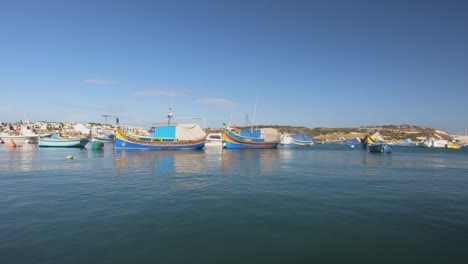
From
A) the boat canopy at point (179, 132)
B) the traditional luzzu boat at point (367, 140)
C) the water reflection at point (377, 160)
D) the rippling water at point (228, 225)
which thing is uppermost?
the boat canopy at point (179, 132)

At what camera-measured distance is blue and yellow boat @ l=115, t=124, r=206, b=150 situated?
68250 mm

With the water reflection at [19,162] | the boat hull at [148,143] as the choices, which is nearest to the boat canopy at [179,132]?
the boat hull at [148,143]

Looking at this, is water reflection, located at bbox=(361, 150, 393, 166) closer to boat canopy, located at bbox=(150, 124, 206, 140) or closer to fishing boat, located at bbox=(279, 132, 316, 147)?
boat canopy, located at bbox=(150, 124, 206, 140)

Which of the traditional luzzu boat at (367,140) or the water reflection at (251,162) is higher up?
the traditional luzzu boat at (367,140)

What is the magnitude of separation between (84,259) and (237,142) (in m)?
83.1

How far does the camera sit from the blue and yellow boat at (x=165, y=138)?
2687 inches

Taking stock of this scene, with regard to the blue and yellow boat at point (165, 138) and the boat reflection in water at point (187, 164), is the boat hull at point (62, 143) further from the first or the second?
the boat reflection in water at point (187, 164)

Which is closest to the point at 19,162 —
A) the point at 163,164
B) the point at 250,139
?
the point at 163,164

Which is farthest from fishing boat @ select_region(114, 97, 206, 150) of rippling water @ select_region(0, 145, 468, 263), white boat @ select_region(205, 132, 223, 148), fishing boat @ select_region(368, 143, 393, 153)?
fishing boat @ select_region(368, 143, 393, 153)

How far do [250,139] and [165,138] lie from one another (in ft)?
109

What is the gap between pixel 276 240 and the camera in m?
8.91

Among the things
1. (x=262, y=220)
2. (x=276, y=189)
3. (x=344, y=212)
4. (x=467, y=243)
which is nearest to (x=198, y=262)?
(x=262, y=220)

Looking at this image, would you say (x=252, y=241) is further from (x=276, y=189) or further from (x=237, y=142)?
(x=237, y=142)

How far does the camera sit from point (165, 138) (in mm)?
72250
